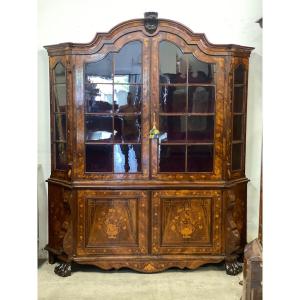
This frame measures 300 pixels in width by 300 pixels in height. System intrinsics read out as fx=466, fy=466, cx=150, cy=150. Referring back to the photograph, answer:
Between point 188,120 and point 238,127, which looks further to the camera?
point 238,127

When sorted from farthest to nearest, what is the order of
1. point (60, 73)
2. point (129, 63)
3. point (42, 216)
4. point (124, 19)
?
point (42, 216) → point (124, 19) → point (60, 73) → point (129, 63)

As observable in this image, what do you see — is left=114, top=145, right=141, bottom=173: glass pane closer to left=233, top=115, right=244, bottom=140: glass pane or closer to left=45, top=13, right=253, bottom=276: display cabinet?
left=45, top=13, right=253, bottom=276: display cabinet

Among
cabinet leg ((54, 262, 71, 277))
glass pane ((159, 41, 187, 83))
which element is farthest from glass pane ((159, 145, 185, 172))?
cabinet leg ((54, 262, 71, 277))

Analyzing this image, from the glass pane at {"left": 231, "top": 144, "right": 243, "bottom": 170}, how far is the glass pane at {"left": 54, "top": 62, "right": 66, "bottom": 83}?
5.03ft

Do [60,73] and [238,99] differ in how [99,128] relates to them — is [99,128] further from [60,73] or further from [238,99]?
[238,99]

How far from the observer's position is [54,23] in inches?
163

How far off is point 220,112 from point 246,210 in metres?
0.95

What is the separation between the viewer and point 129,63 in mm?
3768

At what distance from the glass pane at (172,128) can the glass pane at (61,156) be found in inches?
32.7

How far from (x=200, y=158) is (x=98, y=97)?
3.19 ft

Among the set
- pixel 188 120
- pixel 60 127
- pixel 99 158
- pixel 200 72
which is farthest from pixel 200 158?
pixel 60 127
